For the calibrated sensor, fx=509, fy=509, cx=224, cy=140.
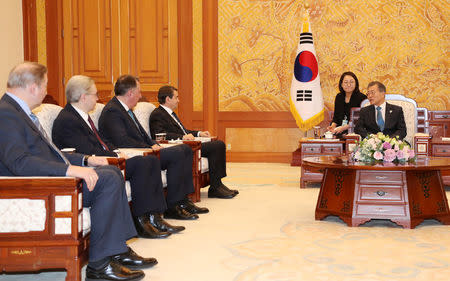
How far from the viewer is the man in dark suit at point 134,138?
165 inches

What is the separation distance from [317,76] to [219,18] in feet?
6.67

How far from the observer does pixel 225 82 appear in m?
8.75

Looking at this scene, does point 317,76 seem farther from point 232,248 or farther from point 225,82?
point 232,248

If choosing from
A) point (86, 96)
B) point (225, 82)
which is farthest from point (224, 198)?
point (225, 82)

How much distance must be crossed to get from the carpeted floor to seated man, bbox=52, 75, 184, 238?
0.55 ft

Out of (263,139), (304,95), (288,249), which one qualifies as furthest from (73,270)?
(263,139)

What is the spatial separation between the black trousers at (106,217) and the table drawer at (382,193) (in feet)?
6.98

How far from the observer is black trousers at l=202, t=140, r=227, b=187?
5332 mm

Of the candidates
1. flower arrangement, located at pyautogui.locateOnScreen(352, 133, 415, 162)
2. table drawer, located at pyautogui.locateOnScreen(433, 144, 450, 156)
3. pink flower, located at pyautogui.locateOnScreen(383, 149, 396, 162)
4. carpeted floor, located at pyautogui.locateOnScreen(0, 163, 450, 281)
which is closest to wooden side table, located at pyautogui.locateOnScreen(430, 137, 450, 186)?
table drawer, located at pyautogui.locateOnScreen(433, 144, 450, 156)

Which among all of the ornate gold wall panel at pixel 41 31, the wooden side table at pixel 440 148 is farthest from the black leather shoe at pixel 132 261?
the ornate gold wall panel at pixel 41 31

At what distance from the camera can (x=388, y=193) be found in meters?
4.08

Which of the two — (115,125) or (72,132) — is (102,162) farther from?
(115,125)

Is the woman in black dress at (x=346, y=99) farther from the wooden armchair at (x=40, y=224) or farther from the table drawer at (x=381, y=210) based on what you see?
the wooden armchair at (x=40, y=224)

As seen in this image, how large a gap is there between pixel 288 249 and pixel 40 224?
1648mm
